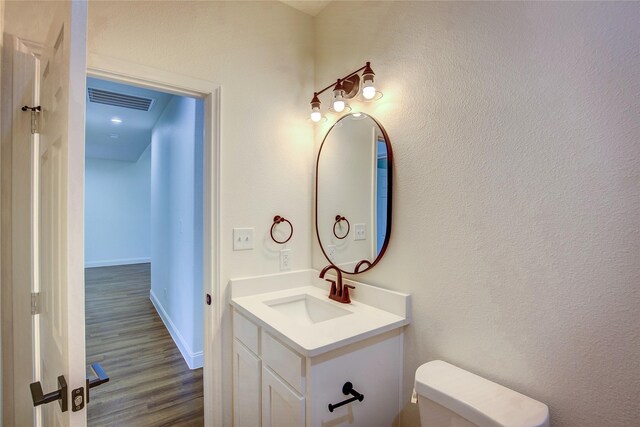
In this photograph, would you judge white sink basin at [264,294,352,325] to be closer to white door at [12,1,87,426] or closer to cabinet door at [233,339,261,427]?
cabinet door at [233,339,261,427]

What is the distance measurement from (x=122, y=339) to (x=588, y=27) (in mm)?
3988

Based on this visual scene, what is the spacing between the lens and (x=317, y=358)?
110 centimetres

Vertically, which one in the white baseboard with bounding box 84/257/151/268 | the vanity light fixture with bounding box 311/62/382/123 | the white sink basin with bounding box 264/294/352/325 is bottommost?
the white baseboard with bounding box 84/257/151/268

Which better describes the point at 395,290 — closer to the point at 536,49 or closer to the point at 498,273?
the point at 498,273

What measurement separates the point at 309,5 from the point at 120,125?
12.0 ft

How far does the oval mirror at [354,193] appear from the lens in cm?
151

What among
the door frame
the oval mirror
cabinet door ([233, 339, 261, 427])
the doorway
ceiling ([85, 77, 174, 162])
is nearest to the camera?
cabinet door ([233, 339, 261, 427])

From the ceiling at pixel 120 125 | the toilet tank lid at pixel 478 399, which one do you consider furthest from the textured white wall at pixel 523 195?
the ceiling at pixel 120 125

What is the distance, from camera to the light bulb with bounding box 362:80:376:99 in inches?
57.3

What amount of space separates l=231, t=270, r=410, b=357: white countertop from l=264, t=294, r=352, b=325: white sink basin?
3 centimetres

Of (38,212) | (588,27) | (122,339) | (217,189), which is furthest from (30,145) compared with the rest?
(122,339)

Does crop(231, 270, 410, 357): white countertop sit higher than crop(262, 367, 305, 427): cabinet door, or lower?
higher

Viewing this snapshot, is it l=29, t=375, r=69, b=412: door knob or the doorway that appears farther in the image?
the doorway

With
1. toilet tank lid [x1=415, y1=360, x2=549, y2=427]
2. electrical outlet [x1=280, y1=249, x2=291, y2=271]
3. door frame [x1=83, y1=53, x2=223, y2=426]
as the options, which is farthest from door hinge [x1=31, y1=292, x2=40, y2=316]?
toilet tank lid [x1=415, y1=360, x2=549, y2=427]
